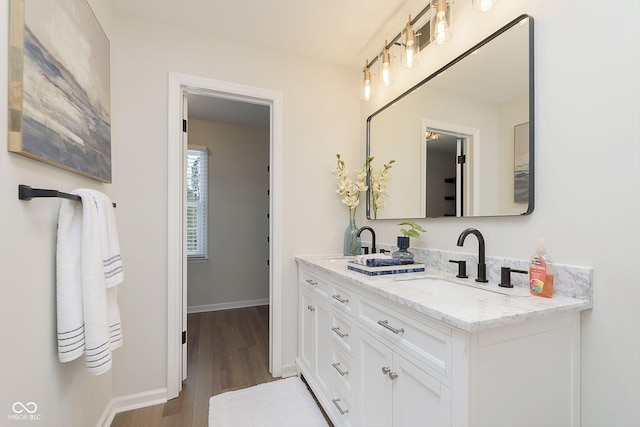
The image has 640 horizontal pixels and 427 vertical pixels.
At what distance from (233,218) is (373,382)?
3.05 metres

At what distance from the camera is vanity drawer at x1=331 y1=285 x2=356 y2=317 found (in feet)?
4.57

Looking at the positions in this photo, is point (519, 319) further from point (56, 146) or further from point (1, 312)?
point (56, 146)

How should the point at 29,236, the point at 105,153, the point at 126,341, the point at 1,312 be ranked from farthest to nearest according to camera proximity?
the point at 126,341
the point at 105,153
the point at 29,236
the point at 1,312

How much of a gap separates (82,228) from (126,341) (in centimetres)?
108

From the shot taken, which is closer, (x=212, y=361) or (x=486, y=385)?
(x=486, y=385)

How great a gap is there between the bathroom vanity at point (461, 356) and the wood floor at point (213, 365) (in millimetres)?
1039

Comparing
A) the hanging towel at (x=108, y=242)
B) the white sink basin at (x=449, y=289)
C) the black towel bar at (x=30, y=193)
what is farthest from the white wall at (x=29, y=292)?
the white sink basin at (x=449, y=289)

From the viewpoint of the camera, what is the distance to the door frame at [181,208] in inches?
72.6

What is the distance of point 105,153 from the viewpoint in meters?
1.52

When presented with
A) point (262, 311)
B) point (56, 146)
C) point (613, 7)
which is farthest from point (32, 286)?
point (262, 311)

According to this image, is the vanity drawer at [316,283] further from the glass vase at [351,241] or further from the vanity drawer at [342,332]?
the glass vase at [351,241]

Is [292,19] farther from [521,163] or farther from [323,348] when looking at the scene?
[323,348]

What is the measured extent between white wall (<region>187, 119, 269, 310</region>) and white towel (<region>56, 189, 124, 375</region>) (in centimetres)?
265

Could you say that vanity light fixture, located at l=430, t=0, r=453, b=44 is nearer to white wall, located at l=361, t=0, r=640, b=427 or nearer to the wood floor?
white wall, located at l=361, t=0, r=640, b=427
